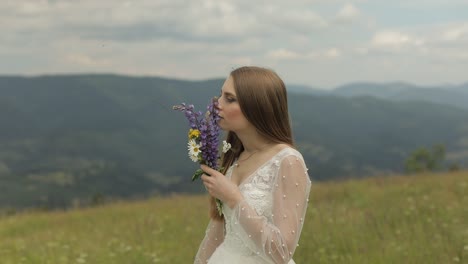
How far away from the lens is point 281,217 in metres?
3.10

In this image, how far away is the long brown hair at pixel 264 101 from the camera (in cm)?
317

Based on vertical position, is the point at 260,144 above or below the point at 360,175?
above

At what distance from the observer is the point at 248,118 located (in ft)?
10.6

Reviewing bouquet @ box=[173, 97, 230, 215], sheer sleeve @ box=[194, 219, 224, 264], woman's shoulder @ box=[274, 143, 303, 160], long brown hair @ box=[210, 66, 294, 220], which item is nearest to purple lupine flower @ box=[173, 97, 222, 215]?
bouquet @ box=[173, 97, 230, 215]

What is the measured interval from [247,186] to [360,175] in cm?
1452

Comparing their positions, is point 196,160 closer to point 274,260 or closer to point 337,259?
point 274,260

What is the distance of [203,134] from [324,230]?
6.05 meters

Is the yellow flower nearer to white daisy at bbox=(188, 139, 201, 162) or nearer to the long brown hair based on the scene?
white daisy at bbox=(188, 139, 201, 162)

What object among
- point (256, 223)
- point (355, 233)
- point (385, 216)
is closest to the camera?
point (256, 223)

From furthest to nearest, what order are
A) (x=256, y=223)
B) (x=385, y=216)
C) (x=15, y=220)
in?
(x=15, y=220), (x=385, y=216), (x=256, y=223)

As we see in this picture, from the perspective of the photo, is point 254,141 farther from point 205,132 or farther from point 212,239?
point 212,239

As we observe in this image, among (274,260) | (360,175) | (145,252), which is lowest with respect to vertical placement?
(360,175)

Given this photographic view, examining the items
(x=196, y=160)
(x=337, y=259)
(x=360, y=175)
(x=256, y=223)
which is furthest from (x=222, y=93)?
(x=360, y=175)

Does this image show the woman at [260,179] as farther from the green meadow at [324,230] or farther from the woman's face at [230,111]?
the green meadow at [324,230]
